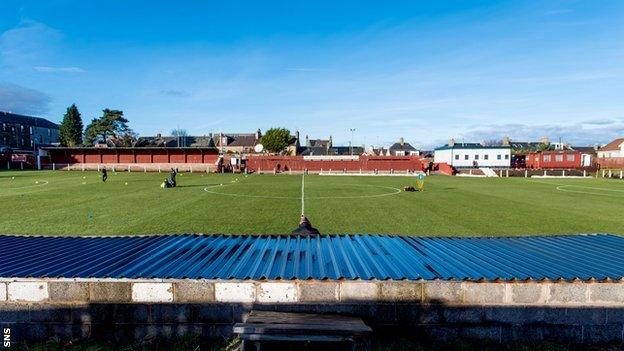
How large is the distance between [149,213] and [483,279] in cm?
1768

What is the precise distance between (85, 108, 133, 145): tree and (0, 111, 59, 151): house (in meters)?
14.5

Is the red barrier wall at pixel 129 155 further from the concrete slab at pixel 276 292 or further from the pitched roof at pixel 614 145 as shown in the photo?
the pitched roof at pixel 614 145

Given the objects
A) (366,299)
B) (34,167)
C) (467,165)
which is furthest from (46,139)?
(366,299)

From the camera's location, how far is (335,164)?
69.8m

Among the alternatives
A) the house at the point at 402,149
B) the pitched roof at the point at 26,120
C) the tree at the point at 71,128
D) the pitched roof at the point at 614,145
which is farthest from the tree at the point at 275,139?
the pitched roof at the point at 614,145

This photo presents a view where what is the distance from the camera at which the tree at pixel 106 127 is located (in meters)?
108

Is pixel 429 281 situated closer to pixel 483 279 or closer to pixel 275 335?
pixel 483 279

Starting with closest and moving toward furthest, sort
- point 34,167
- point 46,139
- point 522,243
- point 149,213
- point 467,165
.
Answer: point 522,243 < point 149,213 < point 34,167 < point 467,165 < point 46,139

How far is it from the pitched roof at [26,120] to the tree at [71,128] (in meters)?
13.2

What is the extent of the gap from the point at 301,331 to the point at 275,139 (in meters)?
101

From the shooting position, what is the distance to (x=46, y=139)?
122250 mm

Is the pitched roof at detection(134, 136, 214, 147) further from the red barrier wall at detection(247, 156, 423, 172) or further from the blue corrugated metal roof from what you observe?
the blue corrugated metal roof

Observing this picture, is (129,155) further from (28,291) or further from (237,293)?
(237,293)

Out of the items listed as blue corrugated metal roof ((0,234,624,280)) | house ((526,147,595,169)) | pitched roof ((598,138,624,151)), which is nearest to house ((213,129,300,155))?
house ((526,147,595,169))
